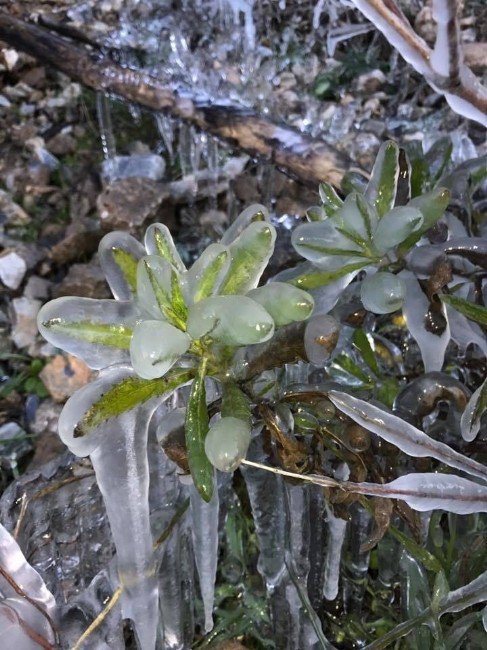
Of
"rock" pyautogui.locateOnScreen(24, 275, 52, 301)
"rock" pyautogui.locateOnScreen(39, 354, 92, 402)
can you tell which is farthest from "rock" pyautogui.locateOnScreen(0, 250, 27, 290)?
"rock" pyautogui.locateOnScreen(39, 354, 92, 402)

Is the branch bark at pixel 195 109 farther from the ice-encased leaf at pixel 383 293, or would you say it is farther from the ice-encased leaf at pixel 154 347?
the ice-encased leaf at pixel 154 347

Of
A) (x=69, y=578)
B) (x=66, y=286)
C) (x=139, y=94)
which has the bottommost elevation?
(x=66, y=286)

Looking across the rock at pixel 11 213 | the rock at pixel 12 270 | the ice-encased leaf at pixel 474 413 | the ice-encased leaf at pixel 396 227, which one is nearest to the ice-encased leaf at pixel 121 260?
the ice-encased leaf at pixel 396 227

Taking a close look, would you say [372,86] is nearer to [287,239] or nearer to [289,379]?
[287,239]

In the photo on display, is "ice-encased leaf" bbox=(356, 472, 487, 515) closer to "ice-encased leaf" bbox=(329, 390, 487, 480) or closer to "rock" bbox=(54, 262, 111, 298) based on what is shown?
"ice-encased leaf" bbox=(329, 390, 487, 480)

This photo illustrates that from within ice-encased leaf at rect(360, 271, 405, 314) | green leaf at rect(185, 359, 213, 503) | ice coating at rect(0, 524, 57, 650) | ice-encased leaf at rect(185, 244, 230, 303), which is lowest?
ice coating at rect(0, 524, 57, 650)

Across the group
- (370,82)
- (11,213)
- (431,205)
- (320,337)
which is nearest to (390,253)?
(431,205)

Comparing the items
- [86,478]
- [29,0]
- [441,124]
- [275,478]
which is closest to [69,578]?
[86,478]
